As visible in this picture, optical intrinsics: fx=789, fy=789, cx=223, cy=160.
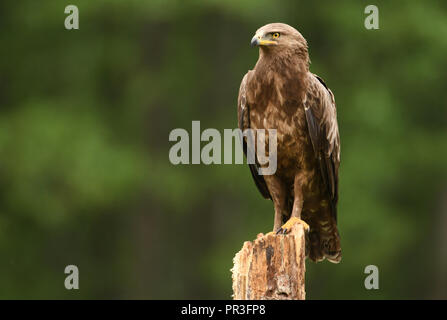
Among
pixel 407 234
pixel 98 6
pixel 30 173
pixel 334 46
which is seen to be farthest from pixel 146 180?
pixel 407 234

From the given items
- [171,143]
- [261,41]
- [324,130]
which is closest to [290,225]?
[324,130]

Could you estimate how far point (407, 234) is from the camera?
15125 millimetres

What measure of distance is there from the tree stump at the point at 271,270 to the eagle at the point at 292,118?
2.39 feet

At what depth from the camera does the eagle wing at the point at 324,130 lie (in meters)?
7.10

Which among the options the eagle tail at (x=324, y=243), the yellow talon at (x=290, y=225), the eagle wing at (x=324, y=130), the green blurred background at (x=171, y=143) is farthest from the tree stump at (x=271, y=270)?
the green blurred background at (x=171, y=143)

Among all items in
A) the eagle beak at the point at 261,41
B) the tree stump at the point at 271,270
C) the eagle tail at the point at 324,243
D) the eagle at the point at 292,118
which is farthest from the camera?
the eagle tail at the point at 324,243

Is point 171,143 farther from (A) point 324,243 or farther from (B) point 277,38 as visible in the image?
(B) point 277,38

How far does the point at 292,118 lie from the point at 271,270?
1555 mm

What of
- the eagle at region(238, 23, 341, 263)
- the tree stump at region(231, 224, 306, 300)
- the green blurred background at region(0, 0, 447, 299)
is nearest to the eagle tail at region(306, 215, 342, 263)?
the eagle at region(238, 23, 341, 263)

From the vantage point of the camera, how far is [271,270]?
621 centimetres

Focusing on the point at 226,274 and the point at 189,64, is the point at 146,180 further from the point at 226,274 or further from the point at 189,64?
the point at 189,64

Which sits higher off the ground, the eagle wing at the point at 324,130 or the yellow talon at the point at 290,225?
the eagle wing at the point at 324,130

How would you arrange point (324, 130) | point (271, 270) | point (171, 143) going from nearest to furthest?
1. point (271, 270)
2. point (324, 130)
3. point (171, 143)

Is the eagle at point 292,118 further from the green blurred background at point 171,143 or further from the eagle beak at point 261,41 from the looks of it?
the green blurred background at point 171,143
